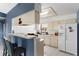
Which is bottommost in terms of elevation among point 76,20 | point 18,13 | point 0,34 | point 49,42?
point 49,42

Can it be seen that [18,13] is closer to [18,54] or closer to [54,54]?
[18,54]

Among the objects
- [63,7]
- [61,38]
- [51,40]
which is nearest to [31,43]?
[51,40]

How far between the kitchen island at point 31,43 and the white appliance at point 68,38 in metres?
0.29

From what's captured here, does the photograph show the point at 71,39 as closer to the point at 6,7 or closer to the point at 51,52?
the point at 51,52

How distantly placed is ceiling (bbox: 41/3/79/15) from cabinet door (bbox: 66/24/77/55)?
0.20 metres

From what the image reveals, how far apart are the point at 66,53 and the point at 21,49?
649mm

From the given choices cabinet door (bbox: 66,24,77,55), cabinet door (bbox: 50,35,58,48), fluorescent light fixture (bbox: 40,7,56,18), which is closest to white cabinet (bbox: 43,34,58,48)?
cabinet door (bbox: 50,35,58,48)

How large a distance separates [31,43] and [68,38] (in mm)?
533

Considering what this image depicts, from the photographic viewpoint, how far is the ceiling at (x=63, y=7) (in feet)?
5.37

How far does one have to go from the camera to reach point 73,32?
5.37 feet

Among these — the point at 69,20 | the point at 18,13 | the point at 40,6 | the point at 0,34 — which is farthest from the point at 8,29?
the point at 69,20

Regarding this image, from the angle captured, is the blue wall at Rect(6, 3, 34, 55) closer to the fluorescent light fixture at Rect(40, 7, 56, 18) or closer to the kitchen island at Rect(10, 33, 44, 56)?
the kitchen island at Rect(10, 33, 44, 56)

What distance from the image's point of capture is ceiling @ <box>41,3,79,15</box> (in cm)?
164

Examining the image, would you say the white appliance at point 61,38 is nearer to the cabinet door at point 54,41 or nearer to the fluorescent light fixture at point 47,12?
the cabinet door at point 54,41
